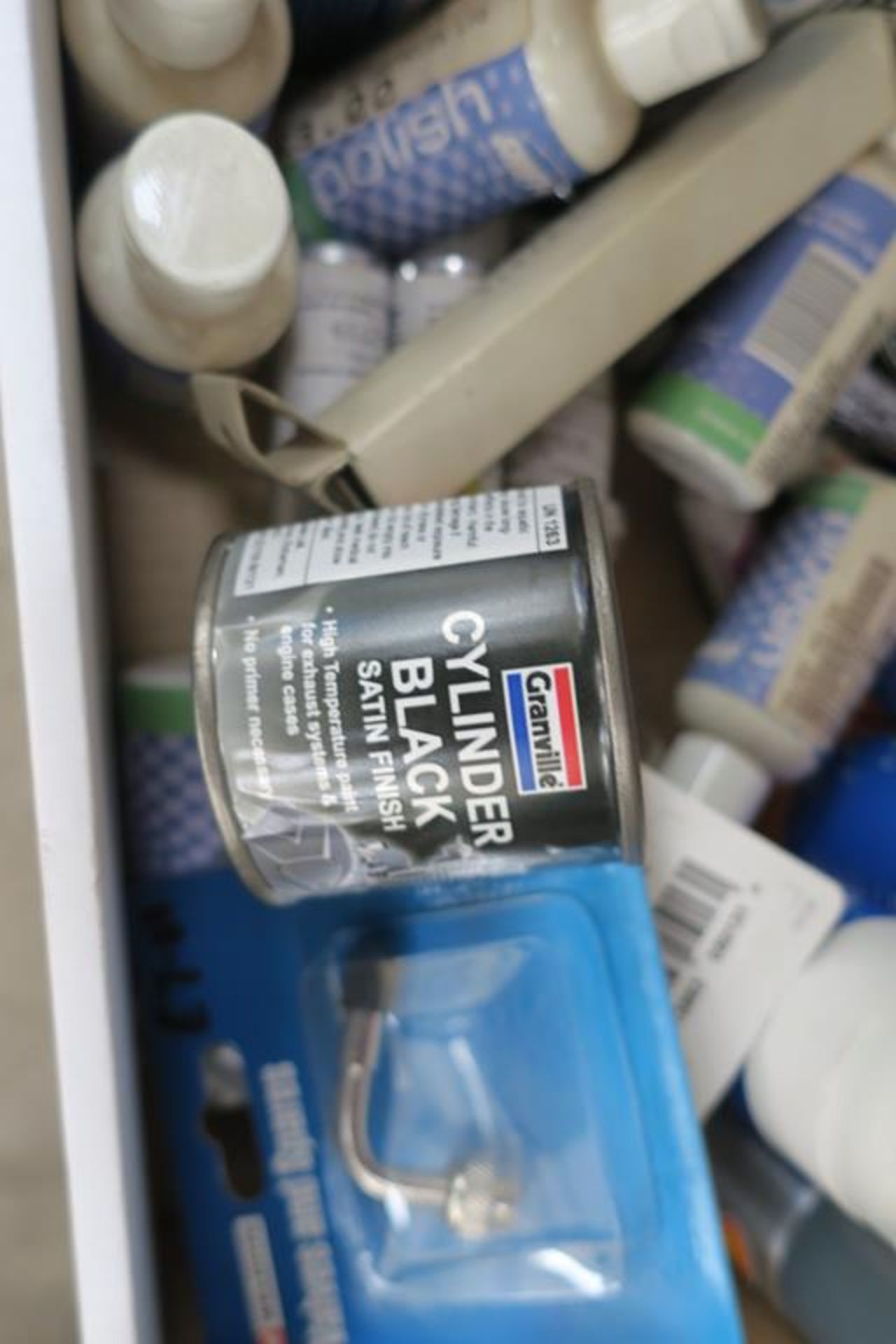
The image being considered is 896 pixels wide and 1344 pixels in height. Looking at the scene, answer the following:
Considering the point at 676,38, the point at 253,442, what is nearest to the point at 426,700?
the point at 253,442

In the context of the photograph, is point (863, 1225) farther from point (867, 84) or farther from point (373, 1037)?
point (867, 84)

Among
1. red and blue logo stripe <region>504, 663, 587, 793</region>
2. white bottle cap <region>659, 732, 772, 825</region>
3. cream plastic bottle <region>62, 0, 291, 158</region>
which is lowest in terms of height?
white bottle cap <region>659, 732, 772, 825</region>

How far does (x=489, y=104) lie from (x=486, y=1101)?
43cm

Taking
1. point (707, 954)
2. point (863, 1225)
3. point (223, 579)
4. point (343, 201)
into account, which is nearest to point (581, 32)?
point (343, 201)

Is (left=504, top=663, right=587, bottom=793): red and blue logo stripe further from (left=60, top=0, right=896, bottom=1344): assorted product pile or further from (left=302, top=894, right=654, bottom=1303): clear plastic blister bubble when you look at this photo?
(left=302, top=894, right=654, bottom=1303): clear plastic blister bubble

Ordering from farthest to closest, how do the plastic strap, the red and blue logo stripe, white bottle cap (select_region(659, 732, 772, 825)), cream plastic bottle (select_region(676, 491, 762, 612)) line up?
cream plastic bottle (select_region(676, 491, 762, 612)) < white bottle cap (select_region(659, 732, 772, 825)) < the plastic strap < the red and blue logo stripe

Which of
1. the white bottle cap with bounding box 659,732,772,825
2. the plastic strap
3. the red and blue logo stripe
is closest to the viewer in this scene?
the red and blue logo stripe

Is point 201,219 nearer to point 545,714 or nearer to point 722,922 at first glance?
point 545,714

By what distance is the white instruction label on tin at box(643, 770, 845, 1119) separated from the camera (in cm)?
62

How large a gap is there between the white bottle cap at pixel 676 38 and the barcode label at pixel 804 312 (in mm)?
114

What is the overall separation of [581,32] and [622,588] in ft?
1.05

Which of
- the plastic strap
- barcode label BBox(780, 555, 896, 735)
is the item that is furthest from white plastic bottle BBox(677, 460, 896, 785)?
the plastic strap

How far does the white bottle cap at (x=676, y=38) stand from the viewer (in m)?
0.53

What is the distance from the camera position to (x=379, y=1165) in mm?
581
